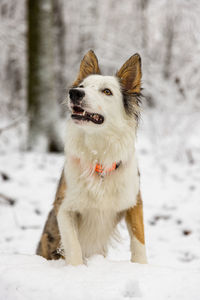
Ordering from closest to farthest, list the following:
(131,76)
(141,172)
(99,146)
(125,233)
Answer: (99,146), (131,76), (125,233), (141,172)

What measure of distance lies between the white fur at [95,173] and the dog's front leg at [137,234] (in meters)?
0.11

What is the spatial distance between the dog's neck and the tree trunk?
479 centimetres

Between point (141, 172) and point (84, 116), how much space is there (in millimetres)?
4464

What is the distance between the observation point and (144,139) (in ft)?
34.4

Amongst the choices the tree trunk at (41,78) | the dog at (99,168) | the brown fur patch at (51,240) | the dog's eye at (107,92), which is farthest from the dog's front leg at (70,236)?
the tree trunk at (41,78)

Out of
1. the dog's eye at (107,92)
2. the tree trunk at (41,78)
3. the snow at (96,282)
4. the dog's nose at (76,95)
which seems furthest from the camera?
the tree trunk at (41,78)

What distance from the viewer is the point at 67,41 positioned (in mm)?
17188

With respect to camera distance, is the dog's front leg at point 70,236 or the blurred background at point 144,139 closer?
the dog's front leg at point 70,236

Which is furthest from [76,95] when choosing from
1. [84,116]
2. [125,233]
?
[125,233]

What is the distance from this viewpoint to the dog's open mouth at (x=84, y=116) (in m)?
2.27

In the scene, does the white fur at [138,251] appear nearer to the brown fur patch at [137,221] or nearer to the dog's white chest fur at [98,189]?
the brown fur patch at [137,221]

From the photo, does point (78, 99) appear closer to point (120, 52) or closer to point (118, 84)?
point (118, 84)

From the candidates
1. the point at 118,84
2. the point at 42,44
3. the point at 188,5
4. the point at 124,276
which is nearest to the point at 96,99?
the point at 118,84

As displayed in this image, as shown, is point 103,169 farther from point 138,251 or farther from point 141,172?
point 141,172
